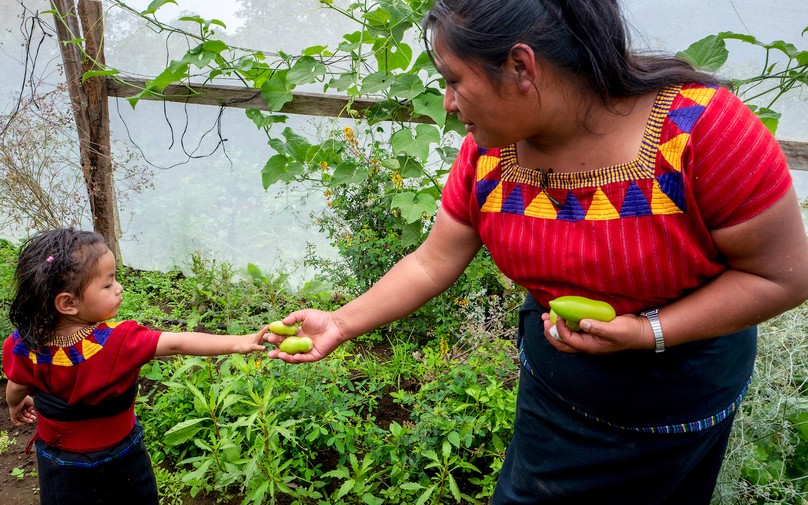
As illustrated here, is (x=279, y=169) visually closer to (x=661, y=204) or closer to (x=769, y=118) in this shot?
(x=769, y=118)

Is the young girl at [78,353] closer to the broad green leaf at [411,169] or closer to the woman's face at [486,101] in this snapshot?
the woman's face at [486,101]

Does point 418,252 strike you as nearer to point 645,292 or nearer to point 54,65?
point 645,292

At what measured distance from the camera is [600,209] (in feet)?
3.86

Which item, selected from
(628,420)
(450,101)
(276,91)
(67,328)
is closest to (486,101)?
(450,101)

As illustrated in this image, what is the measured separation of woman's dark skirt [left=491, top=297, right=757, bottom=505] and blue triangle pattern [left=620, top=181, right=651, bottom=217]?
30 centimetres

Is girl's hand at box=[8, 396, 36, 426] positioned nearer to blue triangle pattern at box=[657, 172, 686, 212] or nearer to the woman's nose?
the woman's nose

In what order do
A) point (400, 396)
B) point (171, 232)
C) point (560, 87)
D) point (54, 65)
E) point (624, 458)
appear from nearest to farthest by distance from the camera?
point (560, 87)
point (624, 458)
point (400, 396)
point (54, 65)
point (171, 232)

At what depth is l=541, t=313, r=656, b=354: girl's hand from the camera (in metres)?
1.13

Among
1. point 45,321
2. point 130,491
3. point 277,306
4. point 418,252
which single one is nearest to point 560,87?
point 418,252

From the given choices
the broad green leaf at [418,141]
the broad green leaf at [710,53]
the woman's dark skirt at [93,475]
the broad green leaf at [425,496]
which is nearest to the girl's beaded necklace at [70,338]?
the woman's dark skirt at [93,475]

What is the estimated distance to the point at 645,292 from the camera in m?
1.19

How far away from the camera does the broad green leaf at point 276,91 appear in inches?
132

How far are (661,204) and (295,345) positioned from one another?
988 mm

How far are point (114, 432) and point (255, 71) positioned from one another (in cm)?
219
